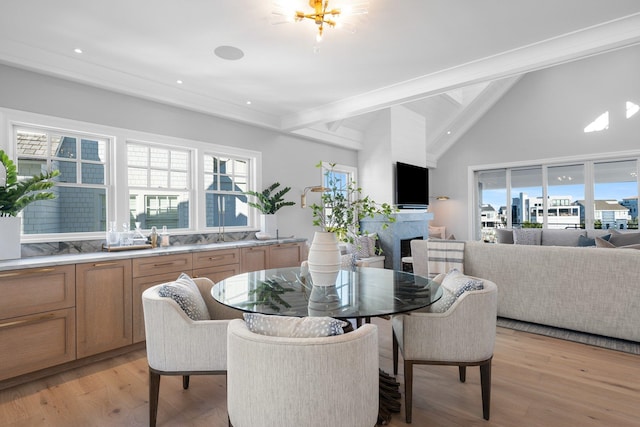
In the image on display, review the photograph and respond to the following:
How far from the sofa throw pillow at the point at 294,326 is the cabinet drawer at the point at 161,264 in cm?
210

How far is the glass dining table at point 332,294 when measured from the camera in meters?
1.64

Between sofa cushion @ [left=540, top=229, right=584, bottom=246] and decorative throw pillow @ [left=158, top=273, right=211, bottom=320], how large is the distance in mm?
6124

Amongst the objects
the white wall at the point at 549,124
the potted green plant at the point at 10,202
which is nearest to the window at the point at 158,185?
the potted green plant at the point at 10,202

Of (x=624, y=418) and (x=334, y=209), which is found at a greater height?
(x=334, y=209)

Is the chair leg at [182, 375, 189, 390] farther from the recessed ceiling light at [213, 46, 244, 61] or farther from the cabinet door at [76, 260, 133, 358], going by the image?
the recessed ceiling light at [213, 46, 244, 61]

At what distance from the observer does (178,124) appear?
407cm

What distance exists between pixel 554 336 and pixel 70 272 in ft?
13.7

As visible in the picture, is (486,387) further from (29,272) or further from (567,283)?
(29,272)

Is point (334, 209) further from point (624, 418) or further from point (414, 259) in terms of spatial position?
point (414, 259)

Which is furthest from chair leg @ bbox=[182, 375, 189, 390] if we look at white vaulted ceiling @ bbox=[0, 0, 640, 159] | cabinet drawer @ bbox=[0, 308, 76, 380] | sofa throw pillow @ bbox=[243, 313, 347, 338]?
white vaulted ceiling @ bbox=[0, 0, 640, 159]

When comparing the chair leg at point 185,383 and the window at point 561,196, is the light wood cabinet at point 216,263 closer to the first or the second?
the chair leg at point 185,383

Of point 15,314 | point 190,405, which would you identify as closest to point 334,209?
point 190,405

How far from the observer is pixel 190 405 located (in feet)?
7.12

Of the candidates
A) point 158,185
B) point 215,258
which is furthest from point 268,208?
point 158,185
